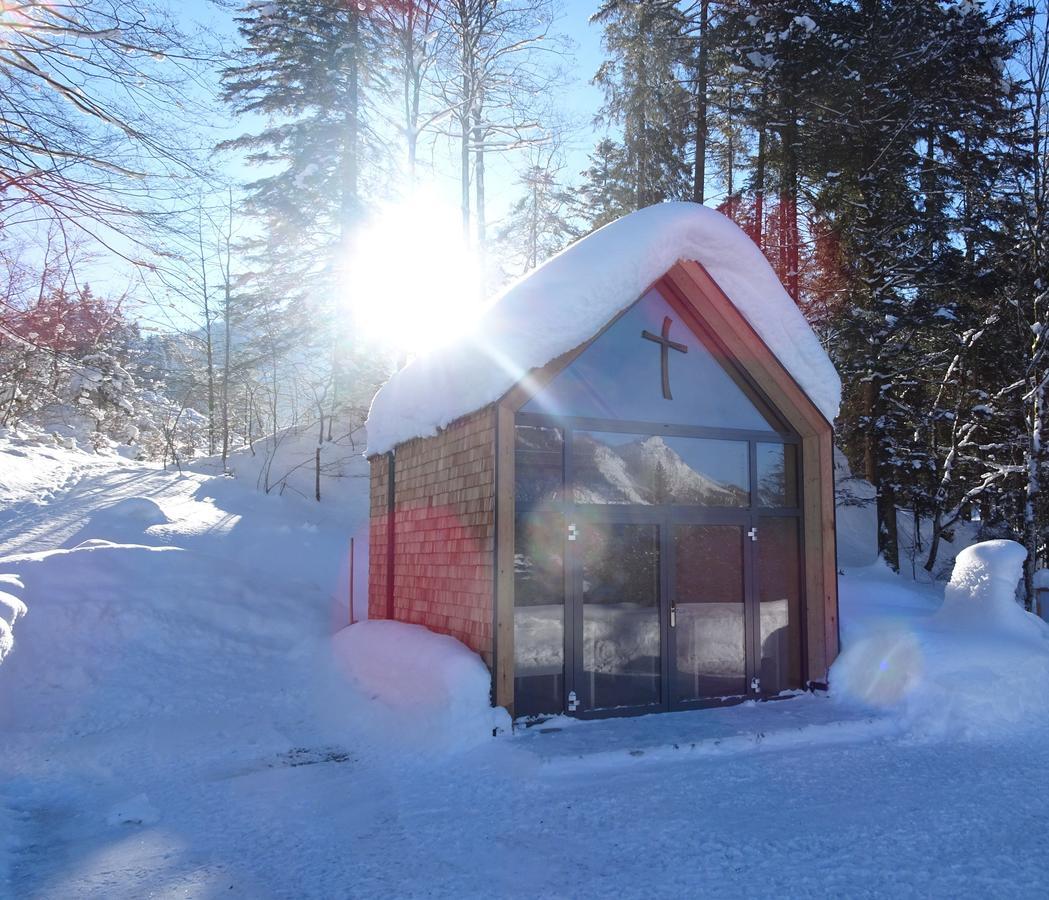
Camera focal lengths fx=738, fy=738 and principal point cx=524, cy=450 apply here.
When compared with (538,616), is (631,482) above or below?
above

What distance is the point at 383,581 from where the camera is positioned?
9.20 metres

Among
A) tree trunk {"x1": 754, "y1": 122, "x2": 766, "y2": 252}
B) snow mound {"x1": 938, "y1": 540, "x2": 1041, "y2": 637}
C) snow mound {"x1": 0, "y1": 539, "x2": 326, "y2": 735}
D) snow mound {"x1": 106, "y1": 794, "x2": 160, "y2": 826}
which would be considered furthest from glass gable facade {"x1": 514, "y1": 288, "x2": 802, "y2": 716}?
tree trunk {"x1": 754, "y1": 122, "x2": 766, "y2": 252}

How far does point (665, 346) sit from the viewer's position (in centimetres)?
764

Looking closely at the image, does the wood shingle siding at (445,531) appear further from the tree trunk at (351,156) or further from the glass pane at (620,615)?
the tree trunk at (351,156)

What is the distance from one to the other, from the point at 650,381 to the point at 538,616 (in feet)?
8.69

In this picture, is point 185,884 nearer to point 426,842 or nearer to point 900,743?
point 426,842

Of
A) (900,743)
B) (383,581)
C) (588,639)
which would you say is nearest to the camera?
(900,743)

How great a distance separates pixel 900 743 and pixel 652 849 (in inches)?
125

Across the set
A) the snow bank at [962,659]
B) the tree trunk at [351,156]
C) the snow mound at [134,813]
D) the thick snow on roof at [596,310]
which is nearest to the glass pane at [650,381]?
the thick snow on roof at [596,310]

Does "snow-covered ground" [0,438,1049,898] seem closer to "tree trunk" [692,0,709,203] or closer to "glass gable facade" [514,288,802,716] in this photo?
"glass gable facade" [514,288,802,716]

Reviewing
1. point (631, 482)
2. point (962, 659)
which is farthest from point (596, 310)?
point (962, 659)

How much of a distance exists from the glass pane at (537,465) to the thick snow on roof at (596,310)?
22.7 inches

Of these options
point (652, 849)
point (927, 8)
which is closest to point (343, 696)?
point (652, 849)

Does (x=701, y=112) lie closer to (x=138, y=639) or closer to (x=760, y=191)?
(x=760, y=191)
